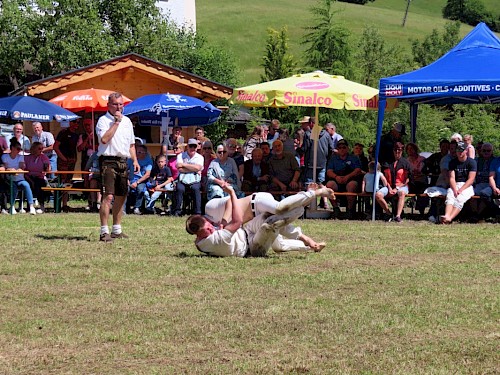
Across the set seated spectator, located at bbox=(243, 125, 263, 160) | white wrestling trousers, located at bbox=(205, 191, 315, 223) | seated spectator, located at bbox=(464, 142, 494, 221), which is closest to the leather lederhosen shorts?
white wrestling trousers, located at bbox=(205, 191, 315, 223)

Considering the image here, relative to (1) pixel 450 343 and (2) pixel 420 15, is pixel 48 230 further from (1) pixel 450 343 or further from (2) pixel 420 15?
(2) pixel 420 15

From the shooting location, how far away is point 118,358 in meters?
6.34

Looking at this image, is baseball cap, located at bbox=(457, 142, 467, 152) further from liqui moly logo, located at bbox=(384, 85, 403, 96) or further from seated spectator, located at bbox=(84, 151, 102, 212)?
seated spectator, located at bbox=(84, 151, 102, 212)

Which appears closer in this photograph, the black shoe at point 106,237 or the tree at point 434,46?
the black shoe at point 106,237

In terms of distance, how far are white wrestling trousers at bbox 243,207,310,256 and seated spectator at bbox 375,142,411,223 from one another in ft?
18.7

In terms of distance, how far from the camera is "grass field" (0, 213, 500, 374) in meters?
6.26

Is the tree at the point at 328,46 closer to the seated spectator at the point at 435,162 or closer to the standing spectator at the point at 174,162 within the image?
the standing spectator at the point at 174,162

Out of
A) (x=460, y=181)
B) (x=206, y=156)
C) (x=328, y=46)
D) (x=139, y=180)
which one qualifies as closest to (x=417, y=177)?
(x=460, y=181)

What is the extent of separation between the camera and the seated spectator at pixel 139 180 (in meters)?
18.0

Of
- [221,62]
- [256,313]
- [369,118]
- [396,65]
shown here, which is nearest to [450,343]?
[256,313]

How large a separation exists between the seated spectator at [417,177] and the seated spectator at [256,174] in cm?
252

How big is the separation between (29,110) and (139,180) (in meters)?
2.95

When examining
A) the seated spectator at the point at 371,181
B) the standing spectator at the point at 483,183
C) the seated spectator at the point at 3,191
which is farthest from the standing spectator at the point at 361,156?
the seated spectator at the point at 3,191

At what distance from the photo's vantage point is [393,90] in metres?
16.7
